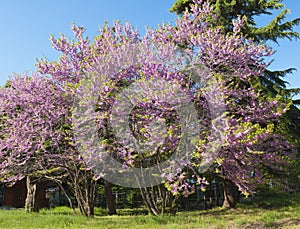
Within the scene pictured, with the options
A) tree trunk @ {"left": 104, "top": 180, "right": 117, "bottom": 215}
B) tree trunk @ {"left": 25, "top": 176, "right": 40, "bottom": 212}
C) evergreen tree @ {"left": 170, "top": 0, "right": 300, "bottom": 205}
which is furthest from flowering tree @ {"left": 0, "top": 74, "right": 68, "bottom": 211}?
evergreen tree @ {"left": 170, "top": 0, "right": 300, "bottom": 205}

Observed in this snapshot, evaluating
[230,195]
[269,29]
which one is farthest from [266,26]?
[230,195]

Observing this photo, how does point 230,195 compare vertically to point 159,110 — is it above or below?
below

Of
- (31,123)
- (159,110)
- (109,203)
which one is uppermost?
(31,123)

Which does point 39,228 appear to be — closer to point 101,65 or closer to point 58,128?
point 58,128

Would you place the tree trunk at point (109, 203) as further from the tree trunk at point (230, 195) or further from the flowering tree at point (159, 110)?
the tree trunk at point (230, 195)

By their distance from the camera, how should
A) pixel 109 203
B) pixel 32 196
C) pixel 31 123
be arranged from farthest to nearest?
1. pixel 109 203
2. pixel 32 196
3. pixel 31 123

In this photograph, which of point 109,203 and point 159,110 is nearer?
point 159,110

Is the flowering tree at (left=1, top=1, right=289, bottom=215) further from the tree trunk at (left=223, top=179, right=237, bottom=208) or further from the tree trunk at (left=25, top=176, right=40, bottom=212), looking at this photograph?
the tree trunk at (left=223, top=179, right=237, bottom=208)

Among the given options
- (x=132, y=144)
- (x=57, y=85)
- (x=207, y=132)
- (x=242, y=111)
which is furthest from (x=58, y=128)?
(x=242, y=111)

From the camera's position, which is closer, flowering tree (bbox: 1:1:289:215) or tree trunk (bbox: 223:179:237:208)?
flowering tree (bbox: 1:1:289:215)

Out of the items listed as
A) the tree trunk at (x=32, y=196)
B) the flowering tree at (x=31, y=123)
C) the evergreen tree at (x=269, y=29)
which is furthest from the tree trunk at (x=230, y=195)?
the tree trunk at (x=32, y=196)

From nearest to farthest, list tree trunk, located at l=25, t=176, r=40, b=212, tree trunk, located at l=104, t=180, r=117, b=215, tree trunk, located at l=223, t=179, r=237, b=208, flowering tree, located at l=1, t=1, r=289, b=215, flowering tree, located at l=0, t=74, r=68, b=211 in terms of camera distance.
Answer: flowering tree, located at l=1, t=1, r=289, b=215, flowering tree, located at l=0, t=74, r=68, b=211, tree trunk, located at l=25, t=176, r=40, b=212, tree trunk, located at l=223, t=179, r=237, b=208, tree trunk, located at l=104, t=180, r=117, b=215

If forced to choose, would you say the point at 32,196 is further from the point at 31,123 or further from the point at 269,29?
the point at 269,29

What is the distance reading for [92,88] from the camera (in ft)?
25.9
